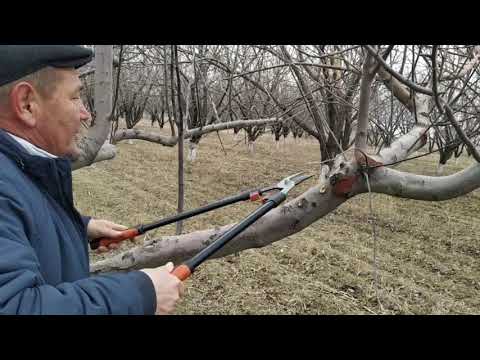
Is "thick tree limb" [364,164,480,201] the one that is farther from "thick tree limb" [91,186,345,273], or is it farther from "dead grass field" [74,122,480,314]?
"dead grass field" [74,122,480,314]

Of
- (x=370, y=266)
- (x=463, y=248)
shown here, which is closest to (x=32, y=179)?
(x=370, y=266)

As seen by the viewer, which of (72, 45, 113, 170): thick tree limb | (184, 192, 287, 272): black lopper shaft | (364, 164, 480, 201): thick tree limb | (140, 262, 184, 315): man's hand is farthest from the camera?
(72, 45, 113, 170): thick tree limb

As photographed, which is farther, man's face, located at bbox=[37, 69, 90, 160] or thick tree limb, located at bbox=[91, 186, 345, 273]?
thick tree limb, located at bbox=[91, 186, 345, 273]

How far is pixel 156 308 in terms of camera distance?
2.68 ft

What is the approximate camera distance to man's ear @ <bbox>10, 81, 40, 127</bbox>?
892 millimetres

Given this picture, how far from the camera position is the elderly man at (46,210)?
27.0 inches

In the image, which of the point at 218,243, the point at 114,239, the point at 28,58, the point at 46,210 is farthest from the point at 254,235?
the point at 28,58

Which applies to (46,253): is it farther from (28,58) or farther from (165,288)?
(28,58)

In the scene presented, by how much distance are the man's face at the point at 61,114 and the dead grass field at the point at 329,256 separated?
121cm

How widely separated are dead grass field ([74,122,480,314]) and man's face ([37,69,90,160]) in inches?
47.5

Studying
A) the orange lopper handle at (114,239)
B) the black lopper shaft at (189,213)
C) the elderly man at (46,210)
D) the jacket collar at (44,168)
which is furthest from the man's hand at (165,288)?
the orange lopper handle at (114,239)

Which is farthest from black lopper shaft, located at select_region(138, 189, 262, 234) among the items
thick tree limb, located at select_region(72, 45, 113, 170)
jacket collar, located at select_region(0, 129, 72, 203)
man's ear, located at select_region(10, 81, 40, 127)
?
thick tree limb, located at select_region(72, 45, 113, 170)

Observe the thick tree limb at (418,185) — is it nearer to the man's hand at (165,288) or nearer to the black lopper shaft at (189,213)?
the black lopper shaft at (189,213)

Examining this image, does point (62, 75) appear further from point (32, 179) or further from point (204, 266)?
point (204, 266)
